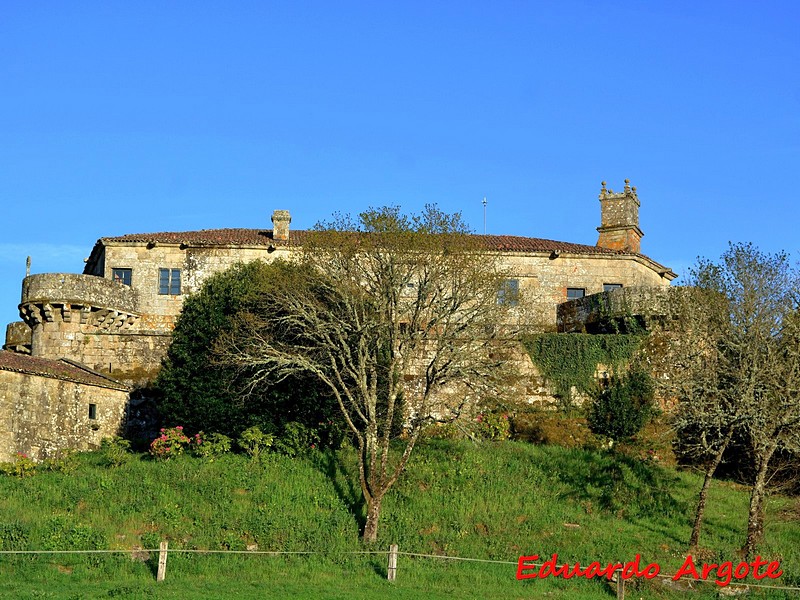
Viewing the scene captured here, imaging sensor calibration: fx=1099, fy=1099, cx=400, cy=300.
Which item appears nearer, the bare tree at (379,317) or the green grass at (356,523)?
the green grass at (356,523)

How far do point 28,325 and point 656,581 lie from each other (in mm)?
30950

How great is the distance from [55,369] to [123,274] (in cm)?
1160

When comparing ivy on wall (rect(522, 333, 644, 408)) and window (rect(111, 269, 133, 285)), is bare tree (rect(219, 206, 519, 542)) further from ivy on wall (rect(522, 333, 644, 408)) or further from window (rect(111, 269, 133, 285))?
window (rect(111, 269, 133, 285))

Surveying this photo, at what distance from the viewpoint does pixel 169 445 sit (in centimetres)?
3797

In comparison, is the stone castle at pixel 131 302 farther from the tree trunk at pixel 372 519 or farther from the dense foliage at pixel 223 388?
the tree trunk at pixel 372 519

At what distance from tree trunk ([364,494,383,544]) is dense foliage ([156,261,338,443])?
676 cm

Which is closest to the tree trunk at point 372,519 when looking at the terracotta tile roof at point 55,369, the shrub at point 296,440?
the shrub at point 296,440

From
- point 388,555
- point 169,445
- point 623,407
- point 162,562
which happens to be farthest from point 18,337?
point 623,407

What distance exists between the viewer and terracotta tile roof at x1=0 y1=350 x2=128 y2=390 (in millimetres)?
38469

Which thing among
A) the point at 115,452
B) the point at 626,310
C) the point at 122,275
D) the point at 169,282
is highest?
the point at 122,275

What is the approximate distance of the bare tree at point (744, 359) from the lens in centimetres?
3256

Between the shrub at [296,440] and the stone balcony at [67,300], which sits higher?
the stone balcony at [67,300]

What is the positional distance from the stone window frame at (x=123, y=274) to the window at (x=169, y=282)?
1.39 metres

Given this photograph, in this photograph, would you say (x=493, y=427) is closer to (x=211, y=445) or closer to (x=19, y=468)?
(x=211, y=445)
